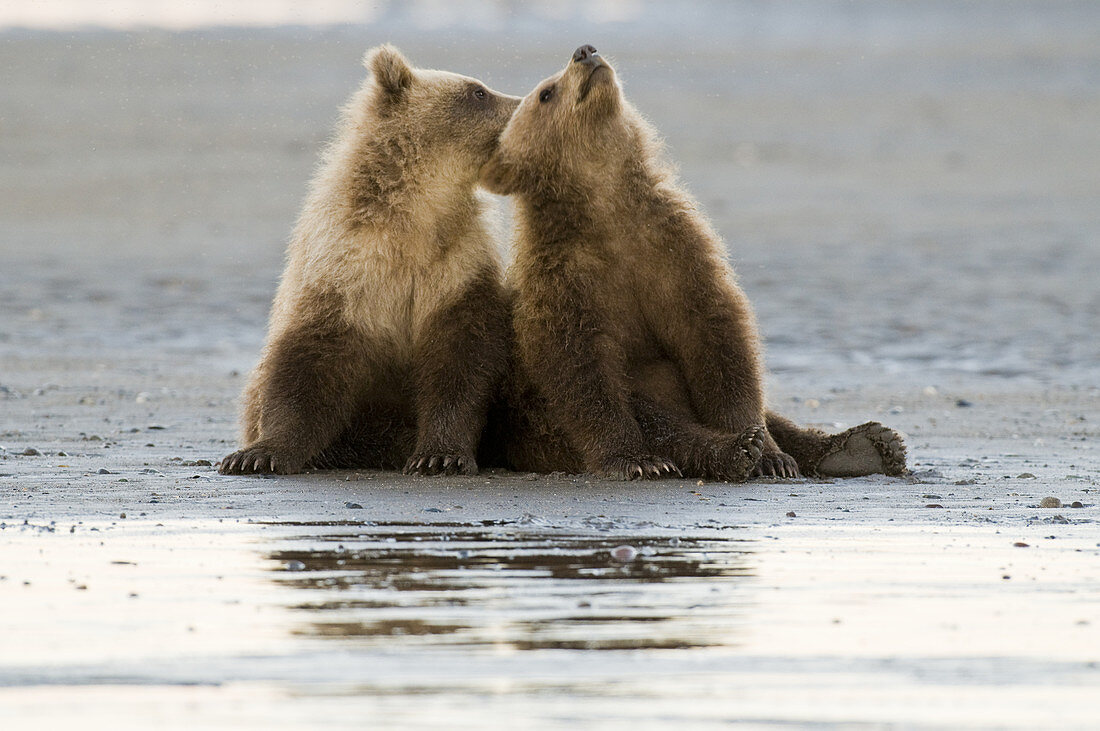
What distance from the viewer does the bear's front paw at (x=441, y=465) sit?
694cm

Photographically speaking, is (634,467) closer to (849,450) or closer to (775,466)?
(775,466)

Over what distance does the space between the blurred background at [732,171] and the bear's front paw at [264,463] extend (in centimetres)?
461

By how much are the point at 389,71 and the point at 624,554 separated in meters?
3.38

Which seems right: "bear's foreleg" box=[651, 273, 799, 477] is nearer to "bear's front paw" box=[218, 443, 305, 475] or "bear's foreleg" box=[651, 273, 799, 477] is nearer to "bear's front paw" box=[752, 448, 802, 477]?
"bear's front paw" box=[752, 448, 802, 477]

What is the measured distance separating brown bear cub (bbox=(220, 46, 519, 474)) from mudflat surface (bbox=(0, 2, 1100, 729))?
1.04ft

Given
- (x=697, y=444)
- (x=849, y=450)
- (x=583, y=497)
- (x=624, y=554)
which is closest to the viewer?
(x=624, y=554)

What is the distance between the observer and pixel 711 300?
273 inches

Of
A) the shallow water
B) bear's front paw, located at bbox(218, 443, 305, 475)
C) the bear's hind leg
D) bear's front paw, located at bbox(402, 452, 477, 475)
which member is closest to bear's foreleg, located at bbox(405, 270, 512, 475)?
bear's front paw, located at bbox(402, 452, 477, 475)

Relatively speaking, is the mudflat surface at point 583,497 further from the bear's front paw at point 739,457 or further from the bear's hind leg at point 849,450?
the bear's hind leg at point 849,450

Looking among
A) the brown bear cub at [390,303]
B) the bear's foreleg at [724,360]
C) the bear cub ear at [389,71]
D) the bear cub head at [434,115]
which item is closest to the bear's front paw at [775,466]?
the bear's foreleg at [724,360]

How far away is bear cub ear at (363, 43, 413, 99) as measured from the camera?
7.60 meters

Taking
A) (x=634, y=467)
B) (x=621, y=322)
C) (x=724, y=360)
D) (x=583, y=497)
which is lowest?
(x=583, y=497)

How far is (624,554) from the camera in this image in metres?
4.93

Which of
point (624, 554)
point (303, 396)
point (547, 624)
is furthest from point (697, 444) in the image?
point (547, 624)
